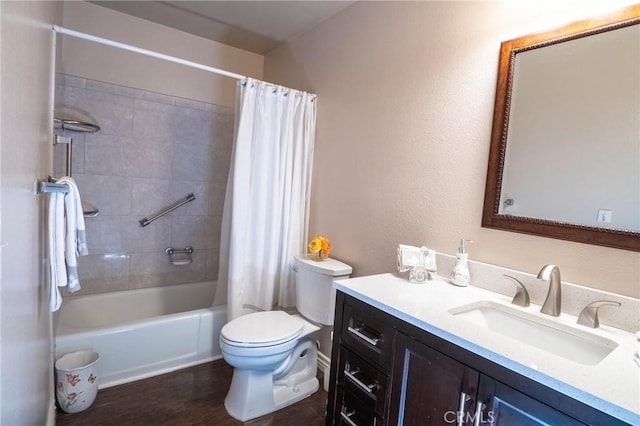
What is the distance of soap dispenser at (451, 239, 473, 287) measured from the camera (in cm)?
143

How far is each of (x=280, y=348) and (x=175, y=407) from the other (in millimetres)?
700

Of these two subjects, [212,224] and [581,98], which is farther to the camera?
[212,224]

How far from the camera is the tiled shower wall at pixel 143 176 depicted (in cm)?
242

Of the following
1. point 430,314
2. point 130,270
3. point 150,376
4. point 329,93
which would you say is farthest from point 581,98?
point 130,270

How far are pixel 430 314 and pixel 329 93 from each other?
1.71 metres

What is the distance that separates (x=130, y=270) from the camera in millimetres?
2645

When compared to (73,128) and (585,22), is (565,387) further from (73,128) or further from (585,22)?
(73,128)

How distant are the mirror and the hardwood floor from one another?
1434 millimetres

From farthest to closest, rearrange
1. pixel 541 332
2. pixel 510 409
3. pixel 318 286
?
pixel 318 286 < pixel 541 332 < pixel 510 409

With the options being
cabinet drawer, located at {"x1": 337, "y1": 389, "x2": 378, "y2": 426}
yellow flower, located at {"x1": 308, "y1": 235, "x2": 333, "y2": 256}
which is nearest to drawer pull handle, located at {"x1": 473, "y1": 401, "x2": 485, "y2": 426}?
cabinet drawer, located at {"x1": 337, "y1": 389, "x2": 378, "y2": 426}

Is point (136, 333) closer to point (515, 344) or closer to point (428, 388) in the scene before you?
point (428, 388)

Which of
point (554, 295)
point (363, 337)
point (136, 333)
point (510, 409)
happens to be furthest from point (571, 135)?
point (136, 333)

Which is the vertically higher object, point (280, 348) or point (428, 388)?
point (428, 388)

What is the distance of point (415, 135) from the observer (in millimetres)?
1724
